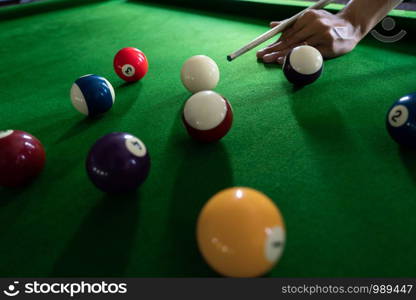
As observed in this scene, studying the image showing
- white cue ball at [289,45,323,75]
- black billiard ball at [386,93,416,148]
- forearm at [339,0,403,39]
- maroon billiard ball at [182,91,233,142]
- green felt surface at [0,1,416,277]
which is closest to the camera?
green felt surface at [0,1,416,277]

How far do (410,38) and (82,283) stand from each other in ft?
8.29

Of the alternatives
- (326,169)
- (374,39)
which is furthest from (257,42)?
(326,169)

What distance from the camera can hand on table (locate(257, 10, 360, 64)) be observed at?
2279 millimetres

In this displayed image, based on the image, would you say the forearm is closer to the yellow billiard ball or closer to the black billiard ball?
the black billiard ball

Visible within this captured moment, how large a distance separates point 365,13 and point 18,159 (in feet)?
7.26

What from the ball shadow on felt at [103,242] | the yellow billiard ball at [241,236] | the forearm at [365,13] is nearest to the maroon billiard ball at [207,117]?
the ball shadow on felt at [103,242]

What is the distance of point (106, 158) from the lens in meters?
1.27

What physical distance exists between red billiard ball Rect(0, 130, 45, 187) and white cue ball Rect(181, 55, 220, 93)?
36.7 inches

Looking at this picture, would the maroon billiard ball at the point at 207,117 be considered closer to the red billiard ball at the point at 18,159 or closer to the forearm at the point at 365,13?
the red billiard ball at the point at 18,159

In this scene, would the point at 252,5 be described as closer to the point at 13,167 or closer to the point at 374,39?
the point at 374,39

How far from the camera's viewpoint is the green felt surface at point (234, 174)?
1.07 metres

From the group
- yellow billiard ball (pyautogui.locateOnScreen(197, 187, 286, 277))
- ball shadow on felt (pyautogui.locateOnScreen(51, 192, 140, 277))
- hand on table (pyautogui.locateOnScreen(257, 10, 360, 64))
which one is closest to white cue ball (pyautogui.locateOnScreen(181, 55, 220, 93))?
hand on table (pyautogui.locateOnScreen(257, 10, 360, 64))

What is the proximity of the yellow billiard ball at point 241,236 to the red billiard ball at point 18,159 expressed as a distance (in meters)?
0.86

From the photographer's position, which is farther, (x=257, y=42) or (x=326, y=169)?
(x=257, y=42)
